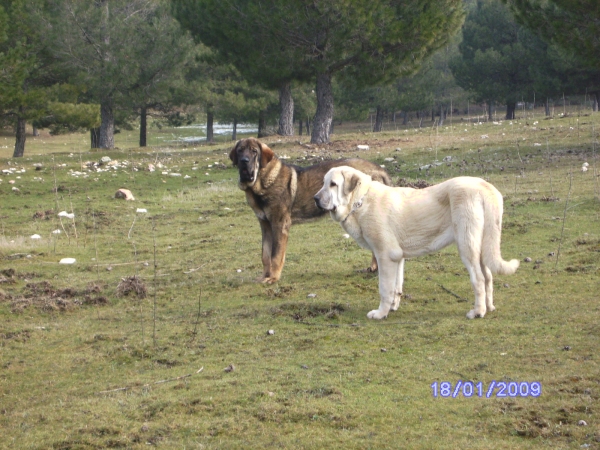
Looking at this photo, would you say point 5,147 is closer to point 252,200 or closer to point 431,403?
point 252,200

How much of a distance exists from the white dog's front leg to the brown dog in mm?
2521

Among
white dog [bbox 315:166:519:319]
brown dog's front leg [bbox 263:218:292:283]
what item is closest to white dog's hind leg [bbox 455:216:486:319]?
white dog [bbox 315:166:519:319]

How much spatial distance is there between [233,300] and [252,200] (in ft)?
6.35

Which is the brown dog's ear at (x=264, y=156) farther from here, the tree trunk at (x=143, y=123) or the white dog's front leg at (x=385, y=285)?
the tree trunk at (x=143, y=123)

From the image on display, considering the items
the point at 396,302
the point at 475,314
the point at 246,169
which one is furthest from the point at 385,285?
the point at 246,169

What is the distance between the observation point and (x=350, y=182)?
27.5 ft

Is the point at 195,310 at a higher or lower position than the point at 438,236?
lower

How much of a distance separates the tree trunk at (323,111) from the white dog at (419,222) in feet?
76.2

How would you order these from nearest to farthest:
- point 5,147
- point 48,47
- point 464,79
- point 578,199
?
1. point 578,199
2. point 48,47
3. point 5,147
4. point 464,79

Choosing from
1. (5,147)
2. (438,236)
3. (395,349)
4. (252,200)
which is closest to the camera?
(395,349)

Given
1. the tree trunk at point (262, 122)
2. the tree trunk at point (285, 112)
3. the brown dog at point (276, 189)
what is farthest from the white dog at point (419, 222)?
the tree trunk at point (262, 122)

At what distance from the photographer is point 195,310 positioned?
31.0ft

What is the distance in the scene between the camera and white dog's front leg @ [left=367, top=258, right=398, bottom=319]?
26.7 feet

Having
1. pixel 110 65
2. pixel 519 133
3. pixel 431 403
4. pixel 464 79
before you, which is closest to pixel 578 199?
pixel 431 403
